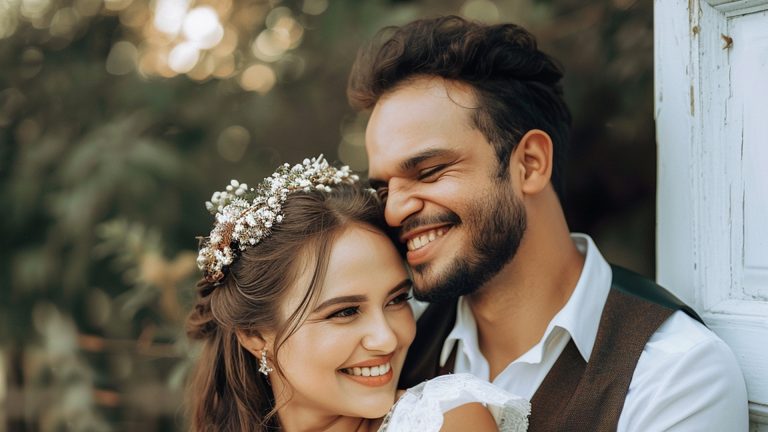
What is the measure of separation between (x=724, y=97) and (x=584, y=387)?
679 millimetres

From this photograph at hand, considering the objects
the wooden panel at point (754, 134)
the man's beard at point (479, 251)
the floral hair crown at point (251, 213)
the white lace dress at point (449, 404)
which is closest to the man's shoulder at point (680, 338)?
the wooden panel at point (754, 134)

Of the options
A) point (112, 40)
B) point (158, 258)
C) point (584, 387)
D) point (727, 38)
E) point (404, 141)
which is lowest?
point (584, 387)

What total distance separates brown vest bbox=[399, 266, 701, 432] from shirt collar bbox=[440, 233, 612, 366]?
0.04 m

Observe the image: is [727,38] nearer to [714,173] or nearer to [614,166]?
[714,173]

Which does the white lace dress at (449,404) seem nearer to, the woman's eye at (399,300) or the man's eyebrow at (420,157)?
the woman's eye at (399,300)

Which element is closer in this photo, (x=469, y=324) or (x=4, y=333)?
(x=469, y=324)

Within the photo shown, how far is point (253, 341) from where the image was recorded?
1.92m

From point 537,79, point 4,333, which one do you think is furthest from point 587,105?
point 4,333

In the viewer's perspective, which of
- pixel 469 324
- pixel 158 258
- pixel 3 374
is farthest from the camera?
pixel 3 374

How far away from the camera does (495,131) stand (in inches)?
78.2

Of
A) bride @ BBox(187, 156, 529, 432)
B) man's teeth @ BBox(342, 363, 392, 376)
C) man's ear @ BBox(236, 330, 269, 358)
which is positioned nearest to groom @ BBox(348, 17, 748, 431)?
bride @ BBox(187, 156, 529, 432)

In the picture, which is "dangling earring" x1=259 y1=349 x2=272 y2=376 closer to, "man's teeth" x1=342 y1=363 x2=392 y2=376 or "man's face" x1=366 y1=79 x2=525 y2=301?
"man's teeth" x1=342 y1=363 x2=392 y2=376

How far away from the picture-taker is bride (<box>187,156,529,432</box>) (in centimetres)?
175

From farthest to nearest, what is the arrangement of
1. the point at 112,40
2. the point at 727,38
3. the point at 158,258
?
the point at 112,40
the point at 158,258
the point at 727,38
